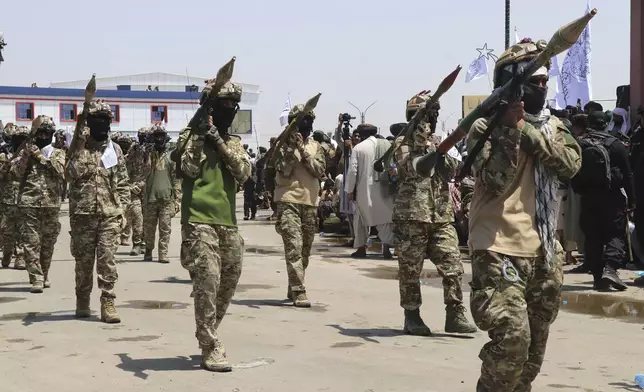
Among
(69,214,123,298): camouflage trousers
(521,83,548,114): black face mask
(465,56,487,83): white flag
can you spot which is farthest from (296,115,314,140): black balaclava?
(465,56,487,83): white flag

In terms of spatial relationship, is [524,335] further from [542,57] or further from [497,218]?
[542,57]

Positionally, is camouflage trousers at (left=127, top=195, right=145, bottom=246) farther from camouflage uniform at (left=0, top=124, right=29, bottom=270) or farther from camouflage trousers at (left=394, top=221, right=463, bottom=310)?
camouflage trousers at (left=394, top=221, right=463, bottom=310)

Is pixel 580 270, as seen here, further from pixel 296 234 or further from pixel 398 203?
pixel 398 203

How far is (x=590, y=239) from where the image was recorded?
1173cm

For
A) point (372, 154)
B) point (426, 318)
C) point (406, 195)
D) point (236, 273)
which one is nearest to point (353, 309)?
point (426, 318)

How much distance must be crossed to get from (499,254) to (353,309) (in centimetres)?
538

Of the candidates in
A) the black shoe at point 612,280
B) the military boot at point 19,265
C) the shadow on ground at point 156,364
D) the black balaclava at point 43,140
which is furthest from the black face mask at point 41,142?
the black shoe at point 612,280

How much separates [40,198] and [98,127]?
2916 mm

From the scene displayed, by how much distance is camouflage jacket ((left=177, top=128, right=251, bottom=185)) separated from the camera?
24.0 feet

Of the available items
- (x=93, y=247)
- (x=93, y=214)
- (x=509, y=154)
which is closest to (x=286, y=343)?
(x=93, y=247)

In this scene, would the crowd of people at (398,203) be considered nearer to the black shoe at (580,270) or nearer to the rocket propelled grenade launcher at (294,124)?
the rocket propelled grenade launcher at (294,124)

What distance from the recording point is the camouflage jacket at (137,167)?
16.6 metres

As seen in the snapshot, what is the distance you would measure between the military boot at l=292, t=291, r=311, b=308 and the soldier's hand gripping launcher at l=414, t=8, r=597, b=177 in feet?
17.7

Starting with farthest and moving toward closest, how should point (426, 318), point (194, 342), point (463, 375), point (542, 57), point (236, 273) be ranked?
point (426, 318)
point (194, 342)
point (236, 273)
point (463, 375)
point (542, 57)
